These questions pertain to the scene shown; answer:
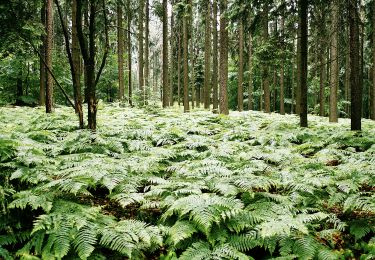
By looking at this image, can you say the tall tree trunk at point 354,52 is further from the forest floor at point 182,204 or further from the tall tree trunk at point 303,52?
the forest floor at point 182,204

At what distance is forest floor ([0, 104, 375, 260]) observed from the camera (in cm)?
398

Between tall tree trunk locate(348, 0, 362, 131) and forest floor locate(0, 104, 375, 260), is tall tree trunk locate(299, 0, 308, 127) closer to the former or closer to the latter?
tall tree trunk locate(348, 0, 362, 131)

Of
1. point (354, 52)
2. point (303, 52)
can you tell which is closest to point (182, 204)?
point (354, 52)

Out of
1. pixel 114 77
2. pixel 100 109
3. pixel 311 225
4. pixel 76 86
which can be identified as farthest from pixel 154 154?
pixel 114 77

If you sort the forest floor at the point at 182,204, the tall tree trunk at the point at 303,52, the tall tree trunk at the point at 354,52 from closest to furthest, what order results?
the forest floor at the point at 182,204 < the tall tree trunk at the point at 354,52 < the tall tree trunk at the point at 303,52

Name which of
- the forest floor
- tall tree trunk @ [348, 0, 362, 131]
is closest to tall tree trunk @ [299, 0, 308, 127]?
tall tree trunk @ [348, 0, 362, 131]

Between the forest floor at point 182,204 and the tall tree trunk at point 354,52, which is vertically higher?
the tall tree trunk at point 354,52

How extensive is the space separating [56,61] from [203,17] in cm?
954

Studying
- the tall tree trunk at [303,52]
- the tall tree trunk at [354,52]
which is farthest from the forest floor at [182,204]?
the tall tree trunk at [303,52]

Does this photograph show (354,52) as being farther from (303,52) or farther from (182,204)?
(182,204)

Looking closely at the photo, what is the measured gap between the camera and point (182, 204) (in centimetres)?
448

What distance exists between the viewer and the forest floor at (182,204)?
3.98 metres

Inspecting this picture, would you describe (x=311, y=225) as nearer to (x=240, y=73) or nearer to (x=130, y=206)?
(x=130, y=206)

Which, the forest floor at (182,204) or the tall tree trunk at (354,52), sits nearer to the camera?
the forest floor at (182,204)
